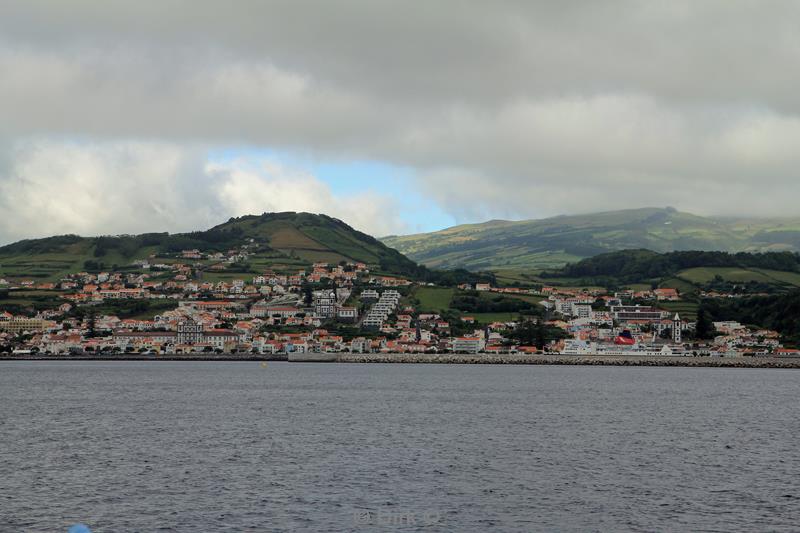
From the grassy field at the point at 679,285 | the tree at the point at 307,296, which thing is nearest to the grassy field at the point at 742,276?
the grassy field at the point at 679,285

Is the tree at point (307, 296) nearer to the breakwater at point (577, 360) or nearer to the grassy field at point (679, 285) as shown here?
the breakwater at point (577, 360)

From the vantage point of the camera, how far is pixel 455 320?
148875 mm

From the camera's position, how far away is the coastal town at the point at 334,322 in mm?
136375

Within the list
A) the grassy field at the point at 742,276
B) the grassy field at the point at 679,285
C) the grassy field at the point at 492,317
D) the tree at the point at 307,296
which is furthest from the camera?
the grassy field at the point at 742,276

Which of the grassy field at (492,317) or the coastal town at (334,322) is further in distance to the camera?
the grassy field at (492,317)

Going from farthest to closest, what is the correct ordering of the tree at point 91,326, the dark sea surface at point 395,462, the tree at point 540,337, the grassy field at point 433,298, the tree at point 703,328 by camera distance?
the grassy field at point 433,298
the tree at point 91,326
the tree at point 703,328
the tree at point 540,337
the dark sea surface at point 395,462

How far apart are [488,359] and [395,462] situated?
89636 mm

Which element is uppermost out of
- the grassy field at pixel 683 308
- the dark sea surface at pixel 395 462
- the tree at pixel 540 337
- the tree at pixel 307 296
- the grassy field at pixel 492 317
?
the tree at pixel 307 296

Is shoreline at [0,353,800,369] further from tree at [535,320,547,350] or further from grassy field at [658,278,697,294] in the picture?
grassy field at [658,278,697,294]

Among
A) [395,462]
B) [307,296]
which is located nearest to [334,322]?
[307,296]

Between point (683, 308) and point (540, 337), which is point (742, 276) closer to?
point (683, 308)

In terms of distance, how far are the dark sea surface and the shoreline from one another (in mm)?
54519

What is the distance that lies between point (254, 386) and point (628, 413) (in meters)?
34.2

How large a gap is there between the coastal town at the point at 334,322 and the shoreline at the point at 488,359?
417 centimetres
